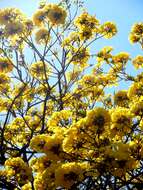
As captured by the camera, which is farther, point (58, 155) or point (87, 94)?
point (87, 94)

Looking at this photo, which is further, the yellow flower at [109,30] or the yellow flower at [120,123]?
the yellow flower at [109,30]

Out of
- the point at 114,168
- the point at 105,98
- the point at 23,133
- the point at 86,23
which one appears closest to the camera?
the point at 114,168

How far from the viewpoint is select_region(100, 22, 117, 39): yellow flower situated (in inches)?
620

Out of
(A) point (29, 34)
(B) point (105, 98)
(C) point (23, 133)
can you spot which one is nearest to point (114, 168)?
(C) point (23, 133)

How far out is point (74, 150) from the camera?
792 centimetres

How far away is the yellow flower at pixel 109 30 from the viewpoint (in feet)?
51.7

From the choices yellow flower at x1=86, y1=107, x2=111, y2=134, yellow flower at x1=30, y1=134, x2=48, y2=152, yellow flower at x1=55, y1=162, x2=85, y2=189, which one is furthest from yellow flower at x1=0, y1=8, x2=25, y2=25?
yellow flower at x1=55, y1=162, x2=85, y2=189

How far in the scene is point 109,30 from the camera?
626 inches

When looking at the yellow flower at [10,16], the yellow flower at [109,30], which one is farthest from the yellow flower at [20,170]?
the yellow flower at [109,30]

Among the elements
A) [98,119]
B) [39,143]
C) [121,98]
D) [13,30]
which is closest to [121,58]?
[121,98]

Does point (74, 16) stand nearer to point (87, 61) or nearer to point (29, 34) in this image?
point (29, 34)

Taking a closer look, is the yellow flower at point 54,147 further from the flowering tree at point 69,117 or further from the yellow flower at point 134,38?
the yellow flower at point 134,38

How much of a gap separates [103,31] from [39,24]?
2536 millimetres

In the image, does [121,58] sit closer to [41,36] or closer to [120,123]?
[41,36]
